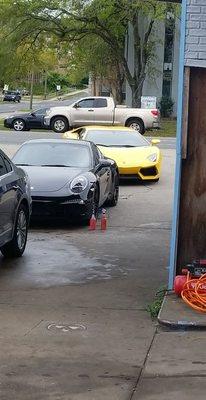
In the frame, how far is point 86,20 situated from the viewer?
3975 centimetres

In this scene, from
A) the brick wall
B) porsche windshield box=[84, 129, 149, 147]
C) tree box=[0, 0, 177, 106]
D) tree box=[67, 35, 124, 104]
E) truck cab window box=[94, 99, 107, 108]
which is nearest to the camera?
the brick wall

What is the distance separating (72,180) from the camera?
1092 centimetres

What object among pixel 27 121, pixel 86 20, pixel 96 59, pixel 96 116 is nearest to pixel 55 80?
pixel 96 59

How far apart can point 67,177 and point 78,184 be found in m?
0.24

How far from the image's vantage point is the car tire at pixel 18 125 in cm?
3466

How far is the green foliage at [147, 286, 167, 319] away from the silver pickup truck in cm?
2532

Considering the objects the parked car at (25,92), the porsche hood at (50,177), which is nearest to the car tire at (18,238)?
the porsche hood at (50,177)

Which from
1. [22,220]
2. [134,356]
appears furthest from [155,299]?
[22,220]

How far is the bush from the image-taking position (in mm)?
45375

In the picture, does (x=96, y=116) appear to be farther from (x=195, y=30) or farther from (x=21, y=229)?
(x=195, y=30)

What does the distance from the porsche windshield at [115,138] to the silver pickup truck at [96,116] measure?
48.2ft

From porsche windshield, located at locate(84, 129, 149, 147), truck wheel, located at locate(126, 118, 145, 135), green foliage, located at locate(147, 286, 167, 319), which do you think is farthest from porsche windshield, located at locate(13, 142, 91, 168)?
truck wheel, located at locate(126, 118, 145, 135)

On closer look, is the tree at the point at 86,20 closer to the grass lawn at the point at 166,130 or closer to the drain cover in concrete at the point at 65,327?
the grass lawn at the point at 166,130

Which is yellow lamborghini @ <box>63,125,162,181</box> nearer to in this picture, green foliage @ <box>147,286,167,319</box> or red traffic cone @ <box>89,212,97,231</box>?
red traffic cone @ <box>89,212,97,231</box>
